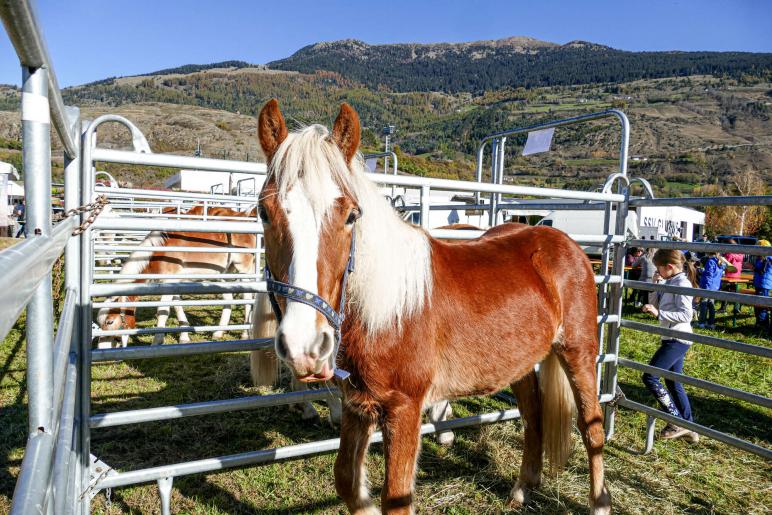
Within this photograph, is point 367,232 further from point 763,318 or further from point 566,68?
point 566,68

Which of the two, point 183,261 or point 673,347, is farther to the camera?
point 183,261

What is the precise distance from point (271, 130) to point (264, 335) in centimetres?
144

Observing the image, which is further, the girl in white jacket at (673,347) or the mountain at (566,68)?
the mountain at (566,68)

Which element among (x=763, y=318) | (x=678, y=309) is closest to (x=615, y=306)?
(x=678, y=309)

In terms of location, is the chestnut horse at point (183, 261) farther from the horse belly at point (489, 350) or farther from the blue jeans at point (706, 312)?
the blue jeans at point (706, 312)

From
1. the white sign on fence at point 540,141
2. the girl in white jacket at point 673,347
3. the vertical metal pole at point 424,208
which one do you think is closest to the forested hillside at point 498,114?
the white sign on fence at point 540,141

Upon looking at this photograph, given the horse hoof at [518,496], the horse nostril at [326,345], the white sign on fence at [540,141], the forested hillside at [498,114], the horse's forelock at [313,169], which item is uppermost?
the forested hillside at [498,114]

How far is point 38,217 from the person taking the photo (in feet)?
3.01

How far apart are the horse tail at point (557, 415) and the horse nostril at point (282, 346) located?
7.44 ft

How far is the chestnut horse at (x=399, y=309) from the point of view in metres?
1.65

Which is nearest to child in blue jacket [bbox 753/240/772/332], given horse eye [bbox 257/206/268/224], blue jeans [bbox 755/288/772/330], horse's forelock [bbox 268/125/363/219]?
blue jeans [bbox 755/288/772/330]

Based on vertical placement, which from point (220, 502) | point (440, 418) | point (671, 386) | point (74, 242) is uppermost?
point (74, 242)

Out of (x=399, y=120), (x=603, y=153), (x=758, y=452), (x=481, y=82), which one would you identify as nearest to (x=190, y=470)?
(x=758, y=452)

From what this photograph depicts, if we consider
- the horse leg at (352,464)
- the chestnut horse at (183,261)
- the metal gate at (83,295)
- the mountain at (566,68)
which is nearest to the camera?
the metal gate at (83,295)
